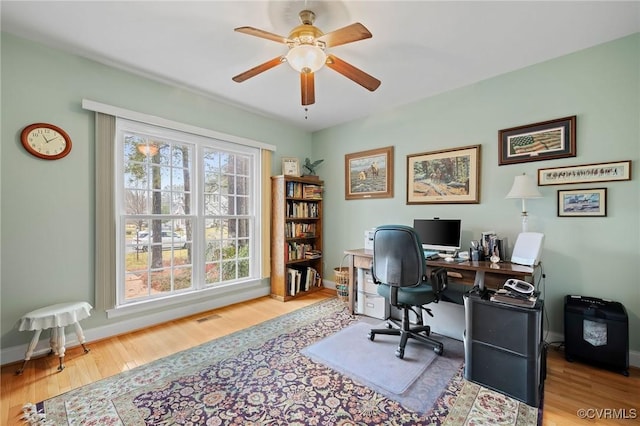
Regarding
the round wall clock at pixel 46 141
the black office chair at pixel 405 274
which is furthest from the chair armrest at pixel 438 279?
the round wall clock at pixel 46 141

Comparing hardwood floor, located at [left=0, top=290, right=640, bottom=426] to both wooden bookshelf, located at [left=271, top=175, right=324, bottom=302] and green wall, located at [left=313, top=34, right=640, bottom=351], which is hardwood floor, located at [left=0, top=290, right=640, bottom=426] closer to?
green wall, located at [left=313, top=34, right=640, bottom=351]

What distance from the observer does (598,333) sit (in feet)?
6.78

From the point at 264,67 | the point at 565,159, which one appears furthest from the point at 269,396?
the point at 565,159

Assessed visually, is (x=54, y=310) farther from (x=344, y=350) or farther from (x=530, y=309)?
(x=530, y=309)

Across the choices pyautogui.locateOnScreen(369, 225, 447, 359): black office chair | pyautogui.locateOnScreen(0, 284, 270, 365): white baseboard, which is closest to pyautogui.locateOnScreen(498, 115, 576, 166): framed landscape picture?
pyautogui.locateOnScreen(369, 225, 447, 359): black office chair

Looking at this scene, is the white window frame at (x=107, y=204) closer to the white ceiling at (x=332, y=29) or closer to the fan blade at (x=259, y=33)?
the white ceiling at (x=332, y=29)

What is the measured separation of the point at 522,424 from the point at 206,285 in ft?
10.3

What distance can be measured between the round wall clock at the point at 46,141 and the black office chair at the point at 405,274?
112 inches

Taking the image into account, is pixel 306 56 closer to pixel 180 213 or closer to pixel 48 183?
pixel 180 213

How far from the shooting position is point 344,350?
2369 mm

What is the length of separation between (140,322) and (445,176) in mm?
3700

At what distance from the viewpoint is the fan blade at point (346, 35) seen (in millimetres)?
1599

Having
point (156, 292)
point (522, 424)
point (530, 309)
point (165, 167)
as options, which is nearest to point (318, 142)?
point (165, 167)

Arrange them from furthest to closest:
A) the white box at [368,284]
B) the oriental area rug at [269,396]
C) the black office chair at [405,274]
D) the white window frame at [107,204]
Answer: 1. the white box at [368,284]
2. the white window frame at [107,204]
3. the black office chair at [405,274]
4. the oriental area rug at [269,396]
